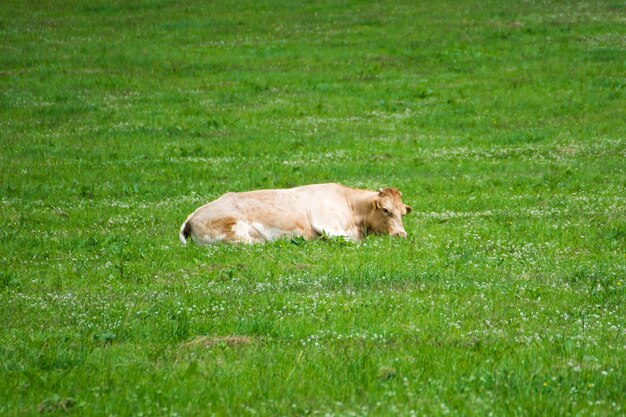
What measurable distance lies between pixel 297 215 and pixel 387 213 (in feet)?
5.73

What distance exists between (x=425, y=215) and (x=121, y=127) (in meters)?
14.8

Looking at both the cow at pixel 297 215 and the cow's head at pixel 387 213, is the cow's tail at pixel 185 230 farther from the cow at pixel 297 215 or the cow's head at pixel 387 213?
the cow's head at pixel 387 213

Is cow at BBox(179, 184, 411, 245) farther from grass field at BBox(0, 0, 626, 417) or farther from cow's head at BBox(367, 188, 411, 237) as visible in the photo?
grass field at BBox(0, 0, 626, 417)

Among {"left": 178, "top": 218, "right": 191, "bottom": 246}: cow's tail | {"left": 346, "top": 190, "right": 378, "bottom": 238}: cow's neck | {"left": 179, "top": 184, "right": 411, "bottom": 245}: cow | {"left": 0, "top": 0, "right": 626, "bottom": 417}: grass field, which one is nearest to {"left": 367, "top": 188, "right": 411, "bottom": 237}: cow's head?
{"left": 179, "top": 184, "right": 411, "bottom": 245}: cow

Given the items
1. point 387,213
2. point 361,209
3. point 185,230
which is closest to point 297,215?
point 361,209

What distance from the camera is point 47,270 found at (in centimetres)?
1337

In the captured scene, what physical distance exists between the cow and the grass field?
709 mm

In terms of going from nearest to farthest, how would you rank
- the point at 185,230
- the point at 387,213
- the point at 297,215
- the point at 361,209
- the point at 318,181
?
1. the point at 185,230
2. the point at 297,215
3. the point at 387,213
4. the point at 361,209
5. the point at 318,181

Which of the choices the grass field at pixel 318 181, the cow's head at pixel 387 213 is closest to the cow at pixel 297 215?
the cow's head at pixel 387 213

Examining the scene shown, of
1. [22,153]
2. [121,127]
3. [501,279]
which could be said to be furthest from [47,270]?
[121,127]

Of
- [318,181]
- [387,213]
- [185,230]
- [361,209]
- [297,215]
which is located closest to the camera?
[185,230]

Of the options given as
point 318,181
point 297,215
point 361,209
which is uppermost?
Result: point 297,215

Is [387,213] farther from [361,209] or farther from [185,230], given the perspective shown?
[185,230]

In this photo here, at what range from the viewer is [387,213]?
17531 mm
